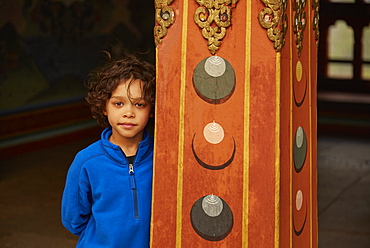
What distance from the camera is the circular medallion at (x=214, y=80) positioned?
7.39 feet

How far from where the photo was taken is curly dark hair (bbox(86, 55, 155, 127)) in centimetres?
245

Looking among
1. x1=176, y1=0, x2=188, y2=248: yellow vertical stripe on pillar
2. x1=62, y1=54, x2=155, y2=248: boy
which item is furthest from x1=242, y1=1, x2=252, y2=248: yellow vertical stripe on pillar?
x1=62, y1=54, x2=155, y2=248: boy

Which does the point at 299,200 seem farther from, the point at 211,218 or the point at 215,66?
the point at 215,66

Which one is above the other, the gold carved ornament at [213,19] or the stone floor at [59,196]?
the gold carved ornament at [213,19]

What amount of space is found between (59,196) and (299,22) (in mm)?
4045

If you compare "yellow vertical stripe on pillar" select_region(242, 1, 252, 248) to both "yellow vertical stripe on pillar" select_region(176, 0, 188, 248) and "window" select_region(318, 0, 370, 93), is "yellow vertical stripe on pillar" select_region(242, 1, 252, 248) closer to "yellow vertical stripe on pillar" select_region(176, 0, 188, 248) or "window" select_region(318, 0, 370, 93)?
"yellow vertical stripe on pillar" select_region(176, 0, 188, 248)

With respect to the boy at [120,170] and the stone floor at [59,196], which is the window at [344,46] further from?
the boy at [120,170]

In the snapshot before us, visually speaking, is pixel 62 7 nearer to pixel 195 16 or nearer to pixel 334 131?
pixel 334 131

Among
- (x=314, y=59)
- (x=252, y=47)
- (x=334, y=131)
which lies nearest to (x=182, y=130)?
(x=252, y=47)

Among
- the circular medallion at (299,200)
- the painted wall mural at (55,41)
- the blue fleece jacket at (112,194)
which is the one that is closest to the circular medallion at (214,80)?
the blue fleece jacket at (112,194)

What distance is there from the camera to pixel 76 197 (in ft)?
8.29

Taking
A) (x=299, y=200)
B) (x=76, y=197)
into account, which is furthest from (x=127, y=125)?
(x=299, y=200)

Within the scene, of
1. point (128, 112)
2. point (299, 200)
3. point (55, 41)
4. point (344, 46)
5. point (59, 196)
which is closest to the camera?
point (128, 112)

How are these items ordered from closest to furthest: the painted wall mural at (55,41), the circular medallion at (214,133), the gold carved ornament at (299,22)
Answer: the circular medallion at (214,133), the gold carved ornament at (299,22), the painted wall mural at (55,41)
